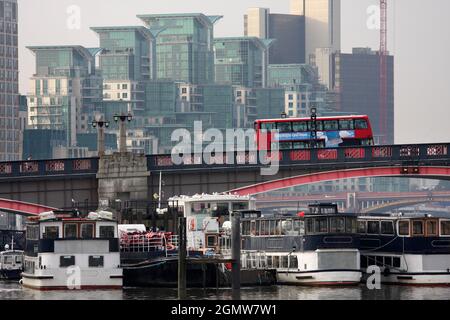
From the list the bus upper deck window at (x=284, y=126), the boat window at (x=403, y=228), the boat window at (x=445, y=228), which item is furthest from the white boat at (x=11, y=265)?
the bus upper deck window at (x=284, y=126)

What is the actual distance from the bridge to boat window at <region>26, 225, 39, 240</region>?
27.6 metres

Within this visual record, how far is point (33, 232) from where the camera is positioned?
107 m

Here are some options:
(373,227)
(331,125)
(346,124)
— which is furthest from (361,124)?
(373,227)

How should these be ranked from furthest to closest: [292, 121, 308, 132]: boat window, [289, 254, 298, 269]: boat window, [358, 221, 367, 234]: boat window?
[292, 121, 308, 132]: boat window → [358, 221, 367, 234]: boat window → [289, 254, 298, 269]: boat window

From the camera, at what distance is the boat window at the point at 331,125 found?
506ft

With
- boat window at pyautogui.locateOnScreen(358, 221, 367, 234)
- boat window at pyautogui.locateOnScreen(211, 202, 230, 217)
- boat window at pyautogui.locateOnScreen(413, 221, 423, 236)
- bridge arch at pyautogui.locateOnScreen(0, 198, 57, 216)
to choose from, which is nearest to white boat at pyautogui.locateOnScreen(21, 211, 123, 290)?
boat window at pyautogui.locateOnScreen(211, 202, 230, 217)

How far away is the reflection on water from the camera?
9631 centimetres

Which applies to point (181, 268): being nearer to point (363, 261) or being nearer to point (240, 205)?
point (363, 261)

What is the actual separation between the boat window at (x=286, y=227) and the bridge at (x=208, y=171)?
31014 millimetres

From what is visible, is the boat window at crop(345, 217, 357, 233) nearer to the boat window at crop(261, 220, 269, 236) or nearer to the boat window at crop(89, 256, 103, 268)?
the boat window at crop(261, 220, 269, 236)

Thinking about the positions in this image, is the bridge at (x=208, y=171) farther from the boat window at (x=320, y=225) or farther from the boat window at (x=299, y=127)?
the boat window at (x=320, y=225)
